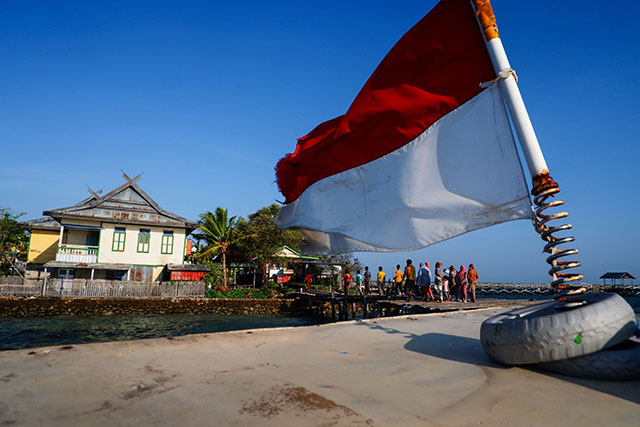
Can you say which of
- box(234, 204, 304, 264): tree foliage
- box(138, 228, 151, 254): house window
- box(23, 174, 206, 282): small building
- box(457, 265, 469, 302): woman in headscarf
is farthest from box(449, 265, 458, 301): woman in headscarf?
box(138, 228, 151, 254): house window

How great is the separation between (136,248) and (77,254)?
361 centimetres

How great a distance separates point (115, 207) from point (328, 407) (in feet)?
91.8

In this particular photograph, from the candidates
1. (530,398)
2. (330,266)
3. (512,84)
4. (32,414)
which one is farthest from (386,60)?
(330,266)

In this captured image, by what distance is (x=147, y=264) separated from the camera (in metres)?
26.8

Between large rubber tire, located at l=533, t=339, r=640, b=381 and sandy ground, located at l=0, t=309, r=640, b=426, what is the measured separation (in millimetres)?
73

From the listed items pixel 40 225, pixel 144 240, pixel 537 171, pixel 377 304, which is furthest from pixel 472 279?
pixel 40 225

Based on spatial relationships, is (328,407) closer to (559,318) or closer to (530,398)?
(530,398)

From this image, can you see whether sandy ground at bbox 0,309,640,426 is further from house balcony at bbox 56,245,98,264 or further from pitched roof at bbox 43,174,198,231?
house balcony at bbox 56,245,98,264

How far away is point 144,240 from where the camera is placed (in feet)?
88.4

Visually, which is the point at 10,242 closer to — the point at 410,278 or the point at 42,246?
the point at 42,246

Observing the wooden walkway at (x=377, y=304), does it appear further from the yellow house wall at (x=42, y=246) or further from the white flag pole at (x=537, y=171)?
the yellow house wall at (x=42, y=246)

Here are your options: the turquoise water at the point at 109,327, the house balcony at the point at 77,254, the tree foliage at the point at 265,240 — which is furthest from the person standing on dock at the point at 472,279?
the house balcony at the point at 77,254

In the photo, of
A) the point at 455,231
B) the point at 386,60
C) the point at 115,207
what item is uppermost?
the point at 115,207

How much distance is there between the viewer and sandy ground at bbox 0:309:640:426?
2471 mm
